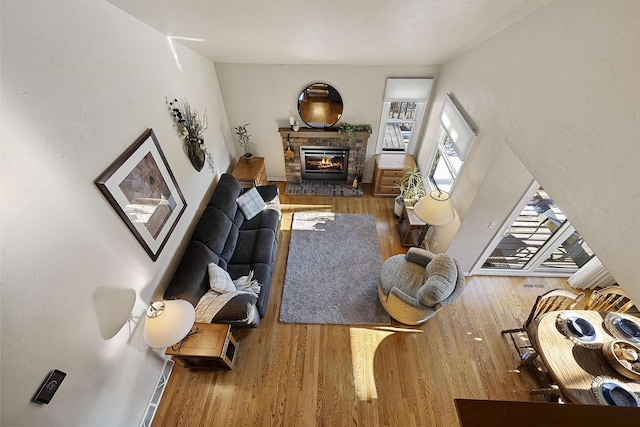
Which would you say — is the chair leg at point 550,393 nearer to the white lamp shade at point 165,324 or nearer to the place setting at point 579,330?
the place setting at point 579,330

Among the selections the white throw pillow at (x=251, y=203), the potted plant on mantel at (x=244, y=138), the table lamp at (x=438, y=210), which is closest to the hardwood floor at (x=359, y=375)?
the table lamp at (x=438, y=210)

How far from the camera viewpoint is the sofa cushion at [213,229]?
3195mm

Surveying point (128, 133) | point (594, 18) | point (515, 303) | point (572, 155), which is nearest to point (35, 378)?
point (128, 133)

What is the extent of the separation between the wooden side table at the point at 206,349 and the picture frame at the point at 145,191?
2.95 feet

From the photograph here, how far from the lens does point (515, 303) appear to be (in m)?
3.51

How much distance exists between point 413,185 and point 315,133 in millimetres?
1899

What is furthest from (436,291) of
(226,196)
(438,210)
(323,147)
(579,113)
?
(323,147)

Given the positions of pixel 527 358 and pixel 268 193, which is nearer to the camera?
pixel 527 358

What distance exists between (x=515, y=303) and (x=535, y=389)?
104 centimetres

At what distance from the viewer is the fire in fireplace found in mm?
4941

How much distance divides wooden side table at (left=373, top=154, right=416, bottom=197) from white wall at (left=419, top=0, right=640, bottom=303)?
204cm

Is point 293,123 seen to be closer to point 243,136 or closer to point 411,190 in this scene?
point 243,136

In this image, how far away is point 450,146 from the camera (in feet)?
12.7

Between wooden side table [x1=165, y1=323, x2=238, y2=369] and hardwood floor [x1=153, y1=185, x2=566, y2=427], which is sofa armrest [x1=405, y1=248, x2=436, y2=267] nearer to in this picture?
hardwood floor [x1=153, y1=185, x2=566, y2=427]
